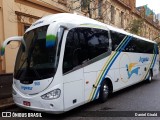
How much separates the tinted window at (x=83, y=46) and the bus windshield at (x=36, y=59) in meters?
0.45

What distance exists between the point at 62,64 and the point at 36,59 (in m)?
0.78

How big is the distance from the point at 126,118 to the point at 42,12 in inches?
401

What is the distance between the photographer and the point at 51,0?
1575 centimetres

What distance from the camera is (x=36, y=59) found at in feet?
21.6

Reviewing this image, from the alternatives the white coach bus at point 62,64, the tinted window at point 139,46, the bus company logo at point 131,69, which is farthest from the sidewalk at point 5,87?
the tinted window at point 139,46

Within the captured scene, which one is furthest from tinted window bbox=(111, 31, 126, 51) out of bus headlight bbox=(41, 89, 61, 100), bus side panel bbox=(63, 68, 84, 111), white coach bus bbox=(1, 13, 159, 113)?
bus headlight bbox=(41, 89, 61, 100)

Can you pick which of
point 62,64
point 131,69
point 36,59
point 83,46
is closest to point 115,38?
point 131,69

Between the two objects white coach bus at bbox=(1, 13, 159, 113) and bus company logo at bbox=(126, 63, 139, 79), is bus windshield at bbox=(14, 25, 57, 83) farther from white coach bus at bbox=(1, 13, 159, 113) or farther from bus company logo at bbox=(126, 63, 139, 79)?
bus company logo at bbox=(126, 63, 139, 79)

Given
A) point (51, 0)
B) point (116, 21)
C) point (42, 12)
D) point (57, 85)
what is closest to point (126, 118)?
point (57, 85)

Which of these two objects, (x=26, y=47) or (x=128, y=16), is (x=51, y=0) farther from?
(x=128, y=16)

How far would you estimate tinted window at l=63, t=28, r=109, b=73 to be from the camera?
6773mm

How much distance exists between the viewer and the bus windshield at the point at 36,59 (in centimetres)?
636

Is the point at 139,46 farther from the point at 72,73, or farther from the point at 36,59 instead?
the point at 36,59

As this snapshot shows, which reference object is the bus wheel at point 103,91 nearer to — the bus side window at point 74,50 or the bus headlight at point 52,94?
the bus side window at point 74,50
